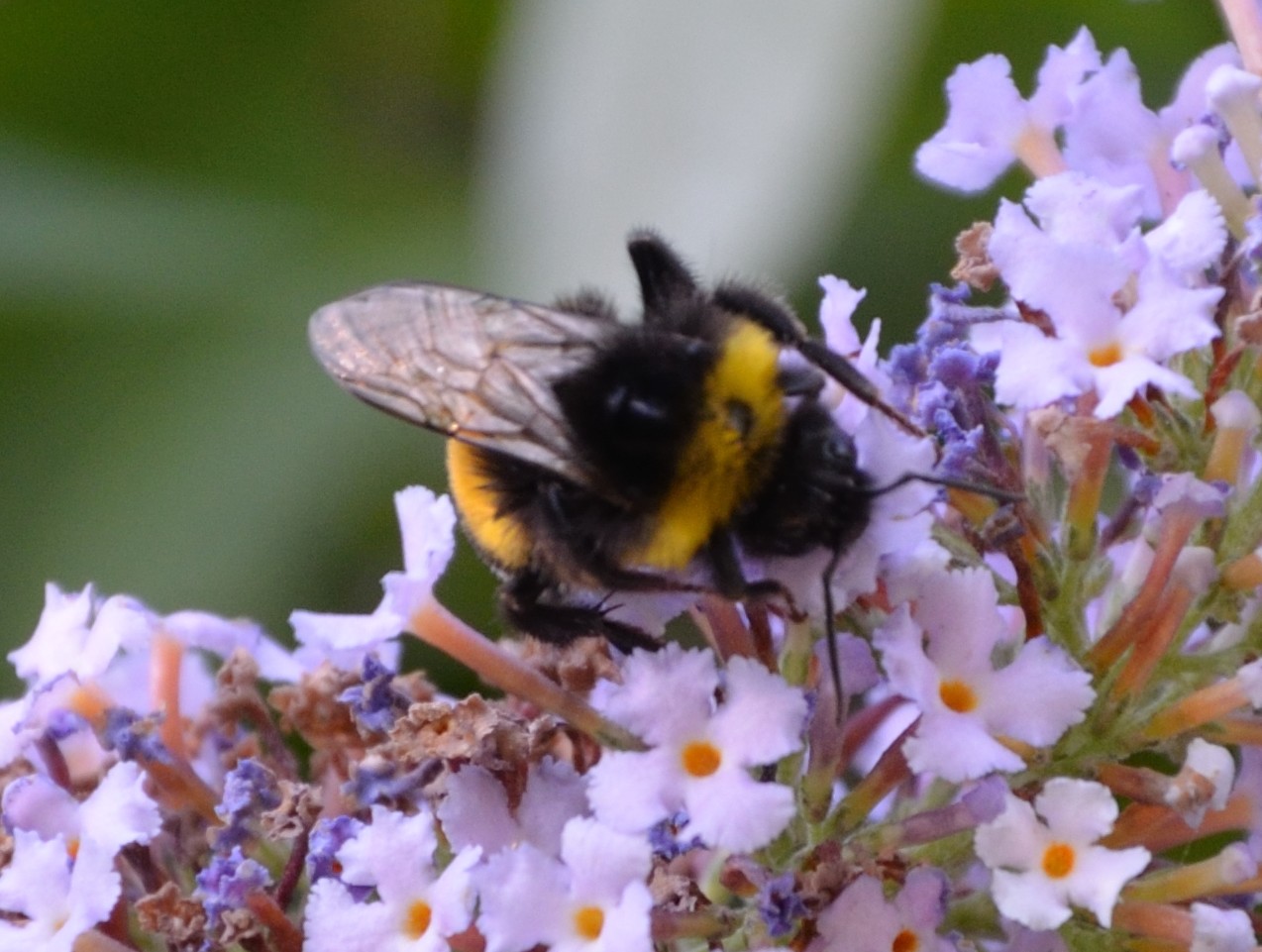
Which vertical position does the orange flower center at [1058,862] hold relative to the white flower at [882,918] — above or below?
above

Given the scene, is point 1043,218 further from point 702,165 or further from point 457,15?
point 457,15

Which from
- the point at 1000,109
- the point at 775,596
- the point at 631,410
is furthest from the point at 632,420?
the point at 1000,109

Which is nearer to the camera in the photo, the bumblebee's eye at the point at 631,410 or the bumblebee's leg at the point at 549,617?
the bumblebee's eye at the point at 631,410

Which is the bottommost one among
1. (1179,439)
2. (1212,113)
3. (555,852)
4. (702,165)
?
(555,852)

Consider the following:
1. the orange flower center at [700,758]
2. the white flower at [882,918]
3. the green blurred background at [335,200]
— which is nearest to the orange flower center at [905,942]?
the white flower at [882,918]

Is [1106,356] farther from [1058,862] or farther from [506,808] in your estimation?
[506,808]

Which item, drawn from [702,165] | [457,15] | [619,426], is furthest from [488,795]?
[457,15]

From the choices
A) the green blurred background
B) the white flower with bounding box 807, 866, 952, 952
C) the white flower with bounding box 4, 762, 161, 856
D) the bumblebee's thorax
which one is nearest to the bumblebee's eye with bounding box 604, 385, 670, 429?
the bumblebee's thorax

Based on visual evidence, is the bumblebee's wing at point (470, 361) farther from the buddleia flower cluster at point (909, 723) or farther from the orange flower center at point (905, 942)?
the orange flower center at point (905, 942)
